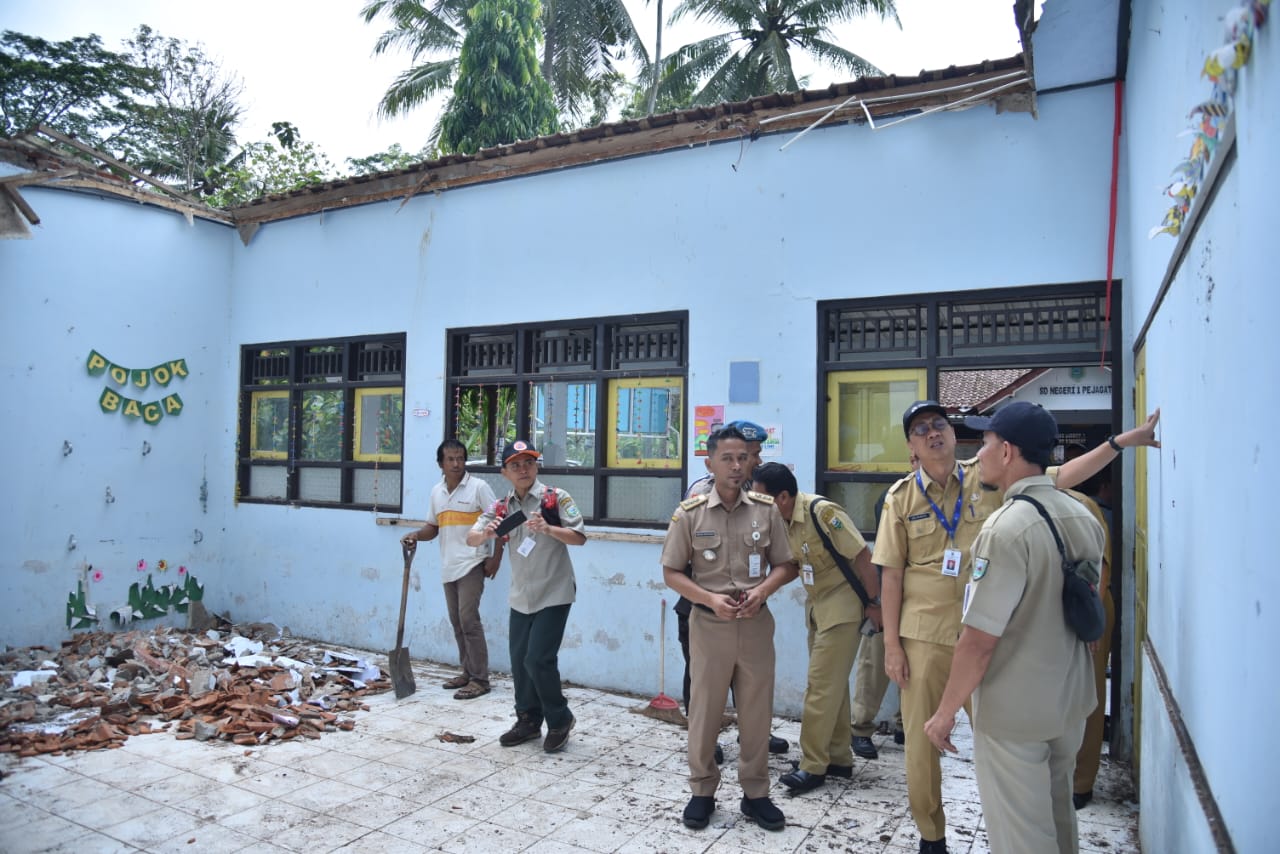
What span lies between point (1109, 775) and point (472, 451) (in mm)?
5204

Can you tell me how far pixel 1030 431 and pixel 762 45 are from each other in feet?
62.3

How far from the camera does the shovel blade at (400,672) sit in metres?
6.35

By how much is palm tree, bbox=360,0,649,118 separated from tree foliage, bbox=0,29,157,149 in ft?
21.0

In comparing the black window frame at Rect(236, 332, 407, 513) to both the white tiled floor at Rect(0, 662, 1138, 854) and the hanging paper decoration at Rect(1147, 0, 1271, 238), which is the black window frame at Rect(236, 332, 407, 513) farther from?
the hanging paper decoration at Rect(1147, 0, 1271, 238)

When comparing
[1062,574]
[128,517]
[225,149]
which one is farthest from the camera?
[225,149]

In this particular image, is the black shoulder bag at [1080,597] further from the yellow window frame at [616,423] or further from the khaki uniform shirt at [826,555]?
the yellow window frame at [616,423]

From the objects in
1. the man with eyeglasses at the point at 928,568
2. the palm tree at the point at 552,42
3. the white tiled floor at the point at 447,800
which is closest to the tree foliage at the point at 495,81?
the palm tree at the point at 552,42

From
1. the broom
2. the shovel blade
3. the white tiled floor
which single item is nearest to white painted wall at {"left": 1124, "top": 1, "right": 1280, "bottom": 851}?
the white tiled floor

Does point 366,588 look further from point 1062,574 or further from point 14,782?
point 1062,574

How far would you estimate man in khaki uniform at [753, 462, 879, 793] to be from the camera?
4508 millimetres

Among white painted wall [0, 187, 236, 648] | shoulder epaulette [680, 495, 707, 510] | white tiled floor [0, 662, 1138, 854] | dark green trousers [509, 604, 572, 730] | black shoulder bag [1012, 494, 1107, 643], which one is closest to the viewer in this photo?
black shoulder bag [1012, 494, 1107, 643]

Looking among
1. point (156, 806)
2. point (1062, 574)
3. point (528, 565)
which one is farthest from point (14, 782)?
point (1062, 574)

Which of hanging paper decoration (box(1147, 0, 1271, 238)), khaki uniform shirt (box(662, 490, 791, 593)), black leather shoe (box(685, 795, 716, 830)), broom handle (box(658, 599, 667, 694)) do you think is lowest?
black leather shoe (box(685, 795, 716, 830))

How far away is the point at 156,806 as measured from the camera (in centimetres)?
441
